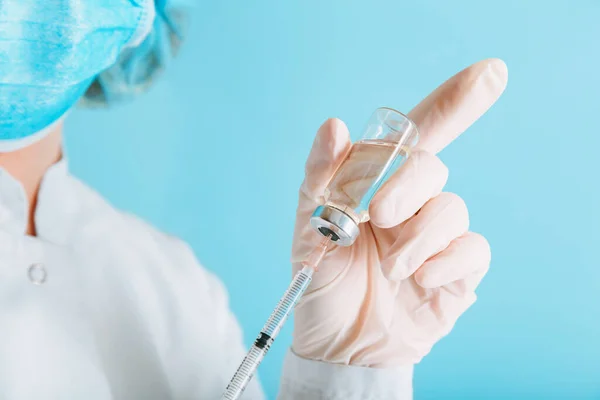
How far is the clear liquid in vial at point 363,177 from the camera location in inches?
31.4

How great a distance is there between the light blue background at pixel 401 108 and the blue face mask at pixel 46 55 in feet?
2.01

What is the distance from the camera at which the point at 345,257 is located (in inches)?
37.8

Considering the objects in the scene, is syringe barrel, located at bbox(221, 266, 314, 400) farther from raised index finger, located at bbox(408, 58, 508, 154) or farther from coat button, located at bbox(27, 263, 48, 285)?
coat button, located at bbox(27, 263, 48, 285)

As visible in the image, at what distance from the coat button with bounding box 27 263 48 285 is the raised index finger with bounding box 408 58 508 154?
1.90 feet

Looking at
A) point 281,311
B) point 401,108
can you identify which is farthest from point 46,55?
point 401,108

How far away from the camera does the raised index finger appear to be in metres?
0.85

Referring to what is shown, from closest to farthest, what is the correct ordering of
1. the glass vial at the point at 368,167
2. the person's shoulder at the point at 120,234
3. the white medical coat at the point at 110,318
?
the glass vial at the point at 368,167 < the white medical coat at the point at 110,318 < the person's shoulder at the point at 120,234

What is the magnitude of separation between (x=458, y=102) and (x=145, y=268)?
611 millimetres

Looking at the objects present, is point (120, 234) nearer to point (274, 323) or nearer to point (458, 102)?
point (274, 323)

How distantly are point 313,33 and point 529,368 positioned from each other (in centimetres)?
96

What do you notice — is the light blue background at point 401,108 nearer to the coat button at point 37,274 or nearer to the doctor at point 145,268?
the doctor at point 145,268

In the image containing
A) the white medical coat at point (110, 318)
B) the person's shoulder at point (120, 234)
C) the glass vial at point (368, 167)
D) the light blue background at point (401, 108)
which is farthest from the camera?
the light blue background at point (401, 108)

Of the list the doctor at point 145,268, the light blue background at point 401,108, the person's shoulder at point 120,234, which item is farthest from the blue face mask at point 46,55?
the light blue background at point 401,108

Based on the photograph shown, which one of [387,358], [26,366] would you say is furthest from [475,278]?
[26,366]
